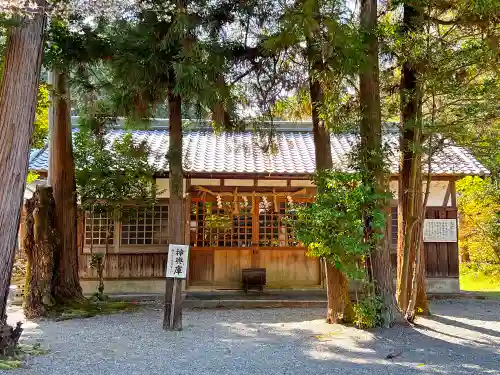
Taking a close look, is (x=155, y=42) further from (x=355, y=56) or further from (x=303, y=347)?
(x=303, y=347)

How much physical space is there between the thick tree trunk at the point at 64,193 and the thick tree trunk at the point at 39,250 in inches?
12.7

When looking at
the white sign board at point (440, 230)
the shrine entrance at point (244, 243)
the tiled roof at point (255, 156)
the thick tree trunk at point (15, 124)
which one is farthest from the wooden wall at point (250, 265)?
the thick tree trunk at point (15, 124)

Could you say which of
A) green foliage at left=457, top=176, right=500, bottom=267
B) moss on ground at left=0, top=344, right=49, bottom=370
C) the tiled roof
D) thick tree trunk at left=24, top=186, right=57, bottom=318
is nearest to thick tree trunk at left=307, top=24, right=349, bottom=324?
the tiled roof

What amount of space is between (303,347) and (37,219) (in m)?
5.42

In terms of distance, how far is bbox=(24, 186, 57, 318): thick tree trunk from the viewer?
8.42 m

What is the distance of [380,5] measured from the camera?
8.33 meters

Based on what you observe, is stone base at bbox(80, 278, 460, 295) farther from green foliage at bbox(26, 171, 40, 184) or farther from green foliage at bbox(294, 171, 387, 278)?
green foliage at bbox(294, 171, 387, 278)

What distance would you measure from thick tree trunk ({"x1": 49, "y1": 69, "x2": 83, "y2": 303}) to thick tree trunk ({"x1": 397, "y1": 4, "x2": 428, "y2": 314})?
20.4 ft

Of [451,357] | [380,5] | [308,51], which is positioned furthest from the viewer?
[380,5]

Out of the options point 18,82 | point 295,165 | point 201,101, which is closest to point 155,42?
point 201,101

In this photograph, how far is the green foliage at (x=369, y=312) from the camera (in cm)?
698

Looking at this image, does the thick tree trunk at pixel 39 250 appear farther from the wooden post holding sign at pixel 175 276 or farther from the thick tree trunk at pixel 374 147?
the thick tree trunk at pixel 374 147

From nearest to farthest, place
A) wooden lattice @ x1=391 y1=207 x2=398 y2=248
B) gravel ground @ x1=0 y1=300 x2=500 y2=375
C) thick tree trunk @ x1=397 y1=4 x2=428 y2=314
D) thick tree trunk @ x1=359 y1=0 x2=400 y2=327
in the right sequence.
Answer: gravel ground @ x1=0 y1=300 x2=500 y2=375, thick tree trunk @ x1=359 y1=0 x2=400 y2=327, thick tree trunk @ x1=397 y1=4 x2=428 y2=314, wooden lattice @ x1=391 y1=207 x2=398 y2=248

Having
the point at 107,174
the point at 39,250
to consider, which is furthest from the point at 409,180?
the point at 39,250
